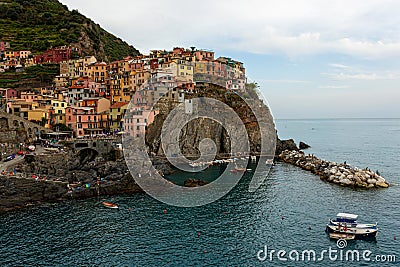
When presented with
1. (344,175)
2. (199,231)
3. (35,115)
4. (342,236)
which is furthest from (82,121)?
(342,236)

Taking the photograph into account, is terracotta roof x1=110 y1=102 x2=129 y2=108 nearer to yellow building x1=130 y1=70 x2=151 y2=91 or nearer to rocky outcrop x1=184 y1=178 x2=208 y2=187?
yellow building x1=130 y1=70 x2=151 y2=91

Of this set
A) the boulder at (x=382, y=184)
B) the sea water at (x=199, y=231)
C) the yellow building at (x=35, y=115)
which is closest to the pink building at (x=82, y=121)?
the yellow building at (x=35, y=115)

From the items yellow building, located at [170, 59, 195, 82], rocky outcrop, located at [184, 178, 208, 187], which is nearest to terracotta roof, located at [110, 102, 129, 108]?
yellow building, located at [170, 59, 195, 82]

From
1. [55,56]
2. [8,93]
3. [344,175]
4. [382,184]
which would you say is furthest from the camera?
[55,56]

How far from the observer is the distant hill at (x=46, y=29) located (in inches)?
4446

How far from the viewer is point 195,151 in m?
73.7

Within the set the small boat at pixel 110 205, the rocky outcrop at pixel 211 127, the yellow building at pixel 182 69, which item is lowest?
the small boat at pixel 110 205

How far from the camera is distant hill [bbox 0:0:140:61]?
4446 inches

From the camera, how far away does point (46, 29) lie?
123 metres

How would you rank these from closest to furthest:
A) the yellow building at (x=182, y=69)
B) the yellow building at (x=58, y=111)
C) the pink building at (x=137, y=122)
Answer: the pink building at (x=137, y=122), the yellow building at (x=58, y=111), the yellow building at (x=182, y=69)

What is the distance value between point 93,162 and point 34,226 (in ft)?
72.5

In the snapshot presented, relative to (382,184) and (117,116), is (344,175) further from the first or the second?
(117,116)

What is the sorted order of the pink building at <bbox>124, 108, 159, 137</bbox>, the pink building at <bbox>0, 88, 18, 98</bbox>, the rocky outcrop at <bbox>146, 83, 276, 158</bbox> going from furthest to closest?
the pink building at <bbox>0, 88, 18, 98</bbox>
the rocky outcrop at <bbox>146, 83, 276, 158</bbox>
the pink building at <bbox>124, 108, 159, 137</bbox>

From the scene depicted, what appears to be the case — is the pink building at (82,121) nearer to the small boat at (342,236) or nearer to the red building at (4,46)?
the small boat at (342,236)
